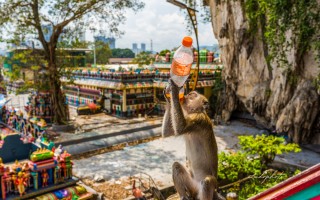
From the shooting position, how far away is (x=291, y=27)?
11500mm

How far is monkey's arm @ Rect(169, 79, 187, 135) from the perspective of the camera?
Result: 2996mm

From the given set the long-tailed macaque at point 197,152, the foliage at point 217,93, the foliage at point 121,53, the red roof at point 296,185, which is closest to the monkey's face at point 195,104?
the long-tailed macaque at point 197,152

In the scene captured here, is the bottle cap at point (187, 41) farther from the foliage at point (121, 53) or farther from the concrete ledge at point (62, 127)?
the foliage at point (121, 53)

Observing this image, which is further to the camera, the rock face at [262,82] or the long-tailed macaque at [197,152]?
the rock face at [262,82]

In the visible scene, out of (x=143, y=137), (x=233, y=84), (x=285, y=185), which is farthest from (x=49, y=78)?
(x=285, y=185)

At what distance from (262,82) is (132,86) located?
7.52 metres

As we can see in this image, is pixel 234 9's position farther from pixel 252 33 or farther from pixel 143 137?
pixel 143 137

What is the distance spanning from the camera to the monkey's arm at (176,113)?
2996 mm

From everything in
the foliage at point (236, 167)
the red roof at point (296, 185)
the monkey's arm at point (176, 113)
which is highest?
the monkey's arm at point (176, 113)

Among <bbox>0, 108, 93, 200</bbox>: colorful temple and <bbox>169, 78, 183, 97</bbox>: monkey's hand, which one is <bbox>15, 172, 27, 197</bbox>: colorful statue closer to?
<bbox>0, 108, 93, 200</bbox>: colorful temple

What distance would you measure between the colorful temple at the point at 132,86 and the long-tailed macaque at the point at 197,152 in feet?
46.3

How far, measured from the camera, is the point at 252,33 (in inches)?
558

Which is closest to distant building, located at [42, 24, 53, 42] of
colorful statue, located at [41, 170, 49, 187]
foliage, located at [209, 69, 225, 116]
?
foliage, located at [209, 69, 225, 116]

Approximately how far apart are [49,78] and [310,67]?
12.2 meters
